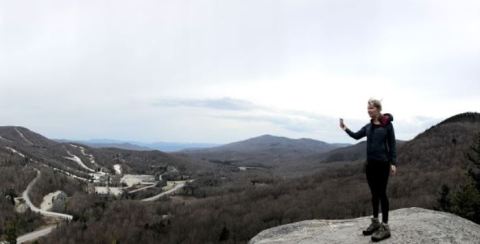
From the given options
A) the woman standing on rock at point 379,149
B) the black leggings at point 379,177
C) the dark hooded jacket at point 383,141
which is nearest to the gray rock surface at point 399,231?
the woman standing on rock at point 379,149

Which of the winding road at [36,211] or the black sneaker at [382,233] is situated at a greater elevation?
the black sneaker at [382,233]

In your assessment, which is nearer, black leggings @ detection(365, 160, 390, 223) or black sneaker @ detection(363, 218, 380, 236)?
black leggings @ detection(365, 160, 390, 223)

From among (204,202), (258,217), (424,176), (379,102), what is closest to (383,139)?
(379,102)

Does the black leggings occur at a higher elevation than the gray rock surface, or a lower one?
higher

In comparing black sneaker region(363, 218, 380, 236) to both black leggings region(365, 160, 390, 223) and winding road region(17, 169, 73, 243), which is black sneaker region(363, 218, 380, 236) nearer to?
black leggings region(365, 160, 390, 223)

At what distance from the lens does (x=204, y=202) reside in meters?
104

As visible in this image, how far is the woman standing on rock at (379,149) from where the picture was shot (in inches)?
496

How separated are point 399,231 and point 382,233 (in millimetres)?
906

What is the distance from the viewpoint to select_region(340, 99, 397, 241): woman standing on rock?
1259 centimetres

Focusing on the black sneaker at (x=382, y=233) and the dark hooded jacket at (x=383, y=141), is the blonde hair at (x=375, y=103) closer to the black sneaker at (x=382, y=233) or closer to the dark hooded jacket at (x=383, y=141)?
the dark hooded jacket at (x=383, y=141)

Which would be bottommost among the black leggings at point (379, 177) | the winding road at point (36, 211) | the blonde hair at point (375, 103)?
the winding road at point (36, 211)

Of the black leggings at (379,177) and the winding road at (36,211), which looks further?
the winding road at (36,211)

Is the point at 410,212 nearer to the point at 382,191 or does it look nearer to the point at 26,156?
the point at 382,191

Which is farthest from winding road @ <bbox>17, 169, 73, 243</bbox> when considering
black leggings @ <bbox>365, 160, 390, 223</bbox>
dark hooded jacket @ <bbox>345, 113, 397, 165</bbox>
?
dark hooded jacket @ <bbox>345, 113, 397, 165</bbox>
